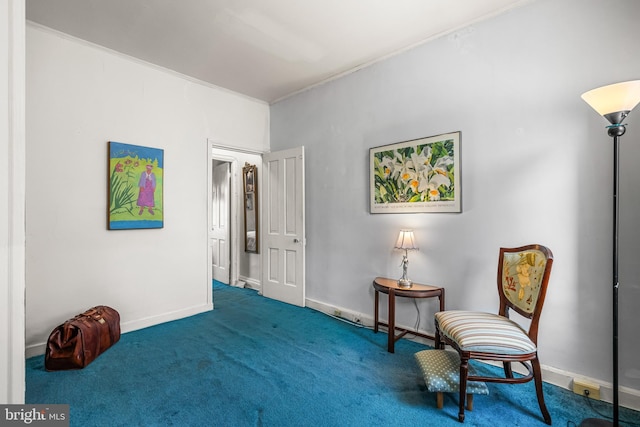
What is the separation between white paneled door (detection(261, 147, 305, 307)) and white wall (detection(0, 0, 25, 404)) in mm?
2930

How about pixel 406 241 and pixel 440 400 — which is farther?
pixel 406 241

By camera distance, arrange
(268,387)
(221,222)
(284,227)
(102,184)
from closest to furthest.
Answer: (268,387)
(102,184)
(284,227)
(221,222)

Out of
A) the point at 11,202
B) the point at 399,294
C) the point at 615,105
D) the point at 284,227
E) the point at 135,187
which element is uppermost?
the point at 615,105

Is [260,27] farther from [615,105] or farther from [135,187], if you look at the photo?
[615,105]

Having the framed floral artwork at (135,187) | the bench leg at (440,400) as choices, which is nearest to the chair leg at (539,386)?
the bench leg at (440,400)

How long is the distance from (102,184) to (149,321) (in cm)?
151

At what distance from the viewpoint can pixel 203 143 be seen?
12.5ft

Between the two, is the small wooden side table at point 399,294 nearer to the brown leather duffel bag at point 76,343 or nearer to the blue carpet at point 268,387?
the blue carpet at point 268,387

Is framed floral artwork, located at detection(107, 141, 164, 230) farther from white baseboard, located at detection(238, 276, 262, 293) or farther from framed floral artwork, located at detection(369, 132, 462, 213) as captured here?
framed floral artwork, located at detection(369, 132, 462, 213)

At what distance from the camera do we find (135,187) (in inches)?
127

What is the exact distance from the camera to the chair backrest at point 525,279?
1.90 m

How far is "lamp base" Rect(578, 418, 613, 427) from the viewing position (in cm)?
174

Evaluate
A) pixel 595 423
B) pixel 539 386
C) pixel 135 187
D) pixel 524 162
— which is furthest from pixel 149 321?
pixel 524 162

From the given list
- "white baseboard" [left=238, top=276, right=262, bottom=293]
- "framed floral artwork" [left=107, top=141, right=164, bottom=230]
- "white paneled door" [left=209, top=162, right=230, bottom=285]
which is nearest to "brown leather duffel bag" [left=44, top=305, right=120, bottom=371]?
"framed floral artwork" [left=107, top=141, right=164, bottom=230]
